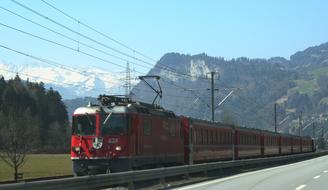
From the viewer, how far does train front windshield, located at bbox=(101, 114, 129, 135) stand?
24719mm

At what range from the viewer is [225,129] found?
144 ft

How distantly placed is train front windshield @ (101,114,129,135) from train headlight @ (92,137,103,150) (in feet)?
1.08

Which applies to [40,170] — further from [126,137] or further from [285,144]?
[285,144]

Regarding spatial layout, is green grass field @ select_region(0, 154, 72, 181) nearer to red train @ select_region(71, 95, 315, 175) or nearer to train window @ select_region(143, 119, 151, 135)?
red train @ select_region(71, 95, 315, 175)

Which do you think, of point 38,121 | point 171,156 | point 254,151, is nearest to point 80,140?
point 171,156

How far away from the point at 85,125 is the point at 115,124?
4.32 ft

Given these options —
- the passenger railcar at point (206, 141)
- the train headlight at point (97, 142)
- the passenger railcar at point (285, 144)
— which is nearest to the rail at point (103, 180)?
the train headlight at point (97, 142)

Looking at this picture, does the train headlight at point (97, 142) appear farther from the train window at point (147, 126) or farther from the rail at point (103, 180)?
the rail at point (103, 180)

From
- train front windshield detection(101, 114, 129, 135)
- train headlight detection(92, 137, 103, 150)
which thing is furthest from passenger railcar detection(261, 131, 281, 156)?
train headlight detection(92, 137, 103, 150)

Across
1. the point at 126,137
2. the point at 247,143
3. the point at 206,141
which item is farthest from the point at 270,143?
the point at 126,137

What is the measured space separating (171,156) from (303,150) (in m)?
65.7

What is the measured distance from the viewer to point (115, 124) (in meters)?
24.9

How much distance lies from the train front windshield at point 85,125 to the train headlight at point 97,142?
1.08 ft

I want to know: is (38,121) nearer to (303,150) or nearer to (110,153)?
(303,150)
